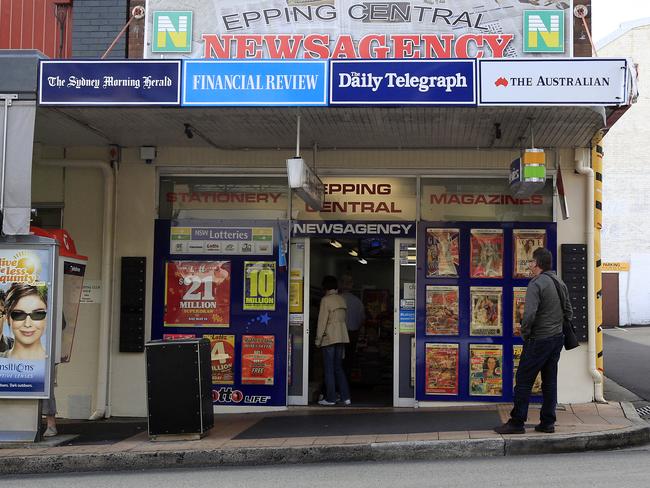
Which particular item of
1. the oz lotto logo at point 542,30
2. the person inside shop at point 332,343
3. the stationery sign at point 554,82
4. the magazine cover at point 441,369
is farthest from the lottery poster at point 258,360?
the oz lotto logo at point 542,30

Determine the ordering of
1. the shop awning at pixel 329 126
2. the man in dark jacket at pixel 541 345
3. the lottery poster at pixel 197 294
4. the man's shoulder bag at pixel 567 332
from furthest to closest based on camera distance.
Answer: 1. the lottery poster at pixel 197 294
2. the shop awning at pixel 329 126
3. the man's shoulder bag at pixel 567 332
4. the man in dark jacket at pixel 541 345

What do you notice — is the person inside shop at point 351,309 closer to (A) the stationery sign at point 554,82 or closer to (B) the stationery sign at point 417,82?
(B) the stationery sign at point 417,82

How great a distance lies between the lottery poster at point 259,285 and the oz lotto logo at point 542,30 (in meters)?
4.25

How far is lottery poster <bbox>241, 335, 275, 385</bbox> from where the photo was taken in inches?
A: 425

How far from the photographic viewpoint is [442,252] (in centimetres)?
1070

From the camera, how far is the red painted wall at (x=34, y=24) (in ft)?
36.3

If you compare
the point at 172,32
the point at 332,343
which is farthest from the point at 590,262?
the point at 172,32

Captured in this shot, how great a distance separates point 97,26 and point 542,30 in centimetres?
566

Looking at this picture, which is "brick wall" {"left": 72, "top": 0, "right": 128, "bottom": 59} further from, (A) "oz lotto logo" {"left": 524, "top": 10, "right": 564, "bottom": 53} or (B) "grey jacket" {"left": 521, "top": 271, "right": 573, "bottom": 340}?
(B) "grey jacket" {"left": 521, "top": 271, "right": 573, "bottom": 340}

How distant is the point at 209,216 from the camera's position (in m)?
11.0

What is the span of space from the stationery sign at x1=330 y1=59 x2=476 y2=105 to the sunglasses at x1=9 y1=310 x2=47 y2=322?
404 centimetres

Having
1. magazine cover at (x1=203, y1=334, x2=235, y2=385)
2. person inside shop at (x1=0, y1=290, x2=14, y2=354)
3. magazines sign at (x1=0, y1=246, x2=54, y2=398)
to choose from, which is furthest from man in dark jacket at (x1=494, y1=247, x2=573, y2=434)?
person inside shop at (x1=0, y1=290, x2=14, y2=354)

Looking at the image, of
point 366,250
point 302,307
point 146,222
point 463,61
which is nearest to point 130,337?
point 146,222

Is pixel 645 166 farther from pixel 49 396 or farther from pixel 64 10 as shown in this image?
pixel 49 396
